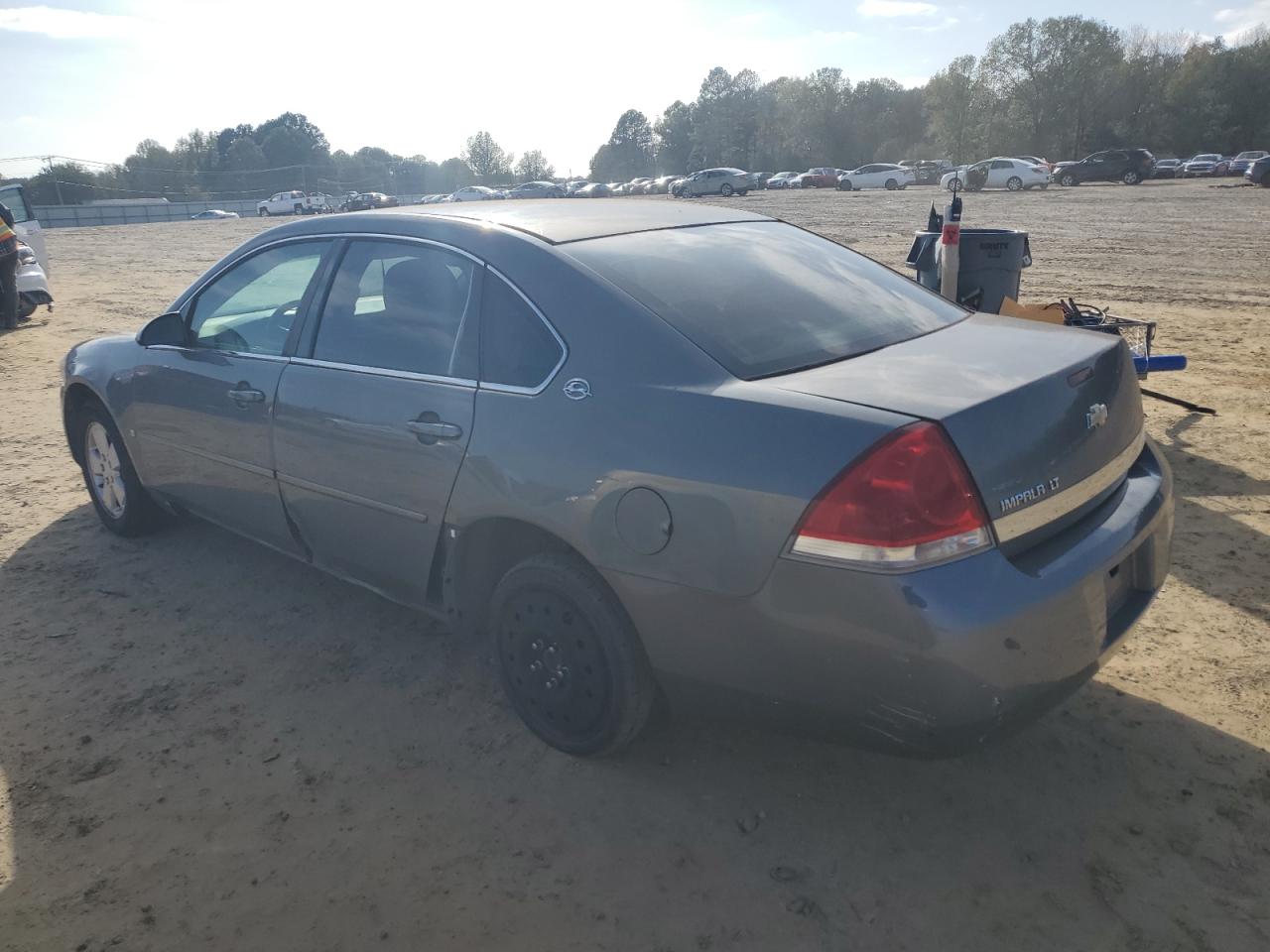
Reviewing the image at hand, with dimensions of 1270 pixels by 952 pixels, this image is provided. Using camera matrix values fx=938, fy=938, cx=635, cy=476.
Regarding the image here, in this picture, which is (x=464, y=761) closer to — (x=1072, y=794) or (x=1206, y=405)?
(x=1072, y=794)

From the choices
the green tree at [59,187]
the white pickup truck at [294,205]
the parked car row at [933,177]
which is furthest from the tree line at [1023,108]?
the green tree at [59,187]

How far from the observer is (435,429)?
3.05m

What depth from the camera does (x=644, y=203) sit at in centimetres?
392

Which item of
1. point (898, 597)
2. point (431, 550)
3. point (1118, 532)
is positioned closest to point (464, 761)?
point (431, 550)

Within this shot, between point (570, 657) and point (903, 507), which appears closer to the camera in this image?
point (903, 507)

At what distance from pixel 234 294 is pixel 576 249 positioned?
202 centimetres

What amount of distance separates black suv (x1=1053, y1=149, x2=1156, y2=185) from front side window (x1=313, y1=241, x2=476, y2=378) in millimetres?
48902

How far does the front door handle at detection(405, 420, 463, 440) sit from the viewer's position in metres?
2.99

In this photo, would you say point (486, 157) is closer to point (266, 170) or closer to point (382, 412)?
point (266, 170)

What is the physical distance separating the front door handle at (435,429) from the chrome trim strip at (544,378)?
0.16 metres

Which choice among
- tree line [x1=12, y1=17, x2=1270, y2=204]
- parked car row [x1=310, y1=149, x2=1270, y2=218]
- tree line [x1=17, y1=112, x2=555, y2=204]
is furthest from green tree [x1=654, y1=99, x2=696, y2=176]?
parked car row [x1=310, y1=149, x2=1270, y2=218]

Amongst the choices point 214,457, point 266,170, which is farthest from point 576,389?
point 266,170

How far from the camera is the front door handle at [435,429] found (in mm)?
2992

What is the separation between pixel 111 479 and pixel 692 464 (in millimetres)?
3898
